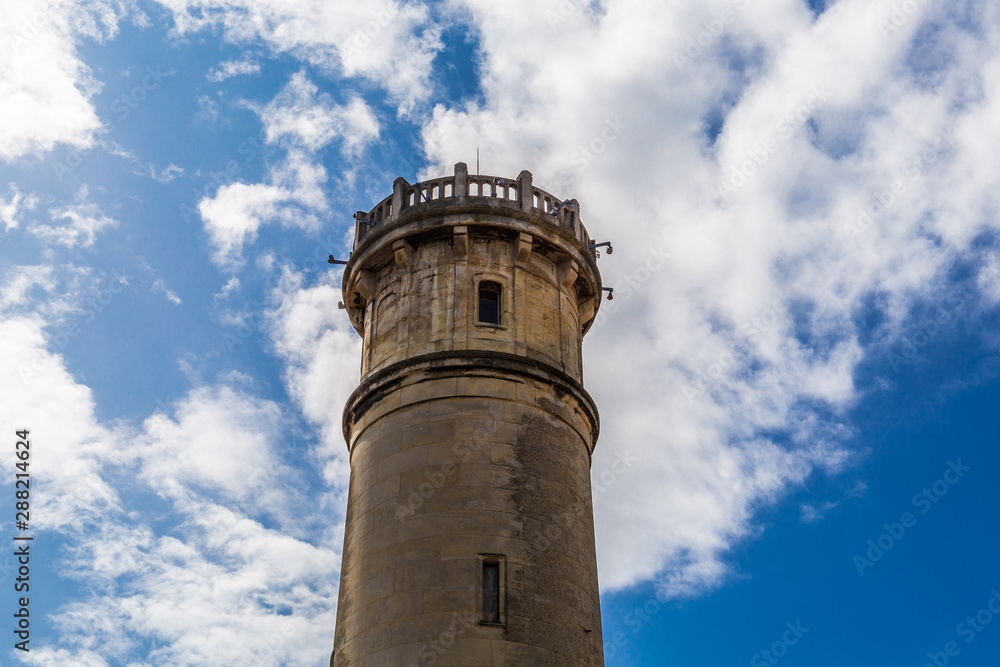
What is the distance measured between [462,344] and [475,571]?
6569 mm

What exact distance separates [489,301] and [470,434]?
4.80 meters

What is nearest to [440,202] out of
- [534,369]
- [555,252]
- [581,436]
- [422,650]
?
[555,252]

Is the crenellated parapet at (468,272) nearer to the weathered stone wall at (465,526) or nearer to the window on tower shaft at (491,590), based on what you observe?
the weathered stone wall at (465,526)

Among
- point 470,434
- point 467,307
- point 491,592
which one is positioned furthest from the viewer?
point 467,307

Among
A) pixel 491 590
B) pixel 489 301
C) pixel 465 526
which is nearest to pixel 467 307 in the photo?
pixel 489 301

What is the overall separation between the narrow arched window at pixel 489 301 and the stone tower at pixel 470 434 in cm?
4

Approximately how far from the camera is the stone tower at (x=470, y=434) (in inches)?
907

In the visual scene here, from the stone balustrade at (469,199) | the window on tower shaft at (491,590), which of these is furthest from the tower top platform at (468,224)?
the window on tower shaft at (491,590)

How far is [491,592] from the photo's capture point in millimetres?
23156

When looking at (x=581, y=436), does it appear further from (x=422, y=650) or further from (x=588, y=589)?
(x=422, y=650)

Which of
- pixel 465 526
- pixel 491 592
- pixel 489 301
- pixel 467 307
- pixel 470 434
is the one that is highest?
pixel 489 301

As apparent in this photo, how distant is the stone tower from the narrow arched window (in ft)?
0.15

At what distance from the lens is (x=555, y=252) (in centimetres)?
2969

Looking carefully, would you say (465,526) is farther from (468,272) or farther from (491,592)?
(468,272)
